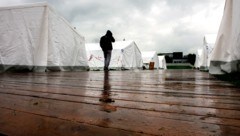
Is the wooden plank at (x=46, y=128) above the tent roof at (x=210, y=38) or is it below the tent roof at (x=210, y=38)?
below

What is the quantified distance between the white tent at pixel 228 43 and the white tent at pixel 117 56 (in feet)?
38.6

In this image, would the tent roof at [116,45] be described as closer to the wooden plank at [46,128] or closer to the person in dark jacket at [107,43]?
the person in dark jacket at [107,43]

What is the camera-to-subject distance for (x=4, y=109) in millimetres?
1193

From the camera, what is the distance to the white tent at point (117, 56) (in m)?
15.8

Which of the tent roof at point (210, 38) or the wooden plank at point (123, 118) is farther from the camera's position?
the tent roof at point (210, 38)

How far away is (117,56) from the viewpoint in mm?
15781

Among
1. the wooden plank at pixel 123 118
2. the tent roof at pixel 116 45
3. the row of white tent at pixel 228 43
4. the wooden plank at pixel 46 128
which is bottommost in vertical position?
the wooden plank at pixel 46 128

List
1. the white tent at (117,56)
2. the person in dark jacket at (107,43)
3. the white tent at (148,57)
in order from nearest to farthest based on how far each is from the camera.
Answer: the person in dark jacket at (107,43), the white tent at (117,56), the white tent at (148,57)

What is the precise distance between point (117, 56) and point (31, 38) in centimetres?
939

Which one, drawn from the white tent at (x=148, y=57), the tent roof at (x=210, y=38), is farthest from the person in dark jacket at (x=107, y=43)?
the white tent at (x=148, y=57)

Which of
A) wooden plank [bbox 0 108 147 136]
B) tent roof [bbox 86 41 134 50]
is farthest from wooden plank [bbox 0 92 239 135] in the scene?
tent roof [bbox 86 41 134 50]

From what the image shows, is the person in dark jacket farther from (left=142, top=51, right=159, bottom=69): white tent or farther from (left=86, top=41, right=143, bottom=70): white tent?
(left=142, top=51, right=159, bottom=69): white tent

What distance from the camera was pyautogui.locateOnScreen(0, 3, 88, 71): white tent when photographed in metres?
6.43

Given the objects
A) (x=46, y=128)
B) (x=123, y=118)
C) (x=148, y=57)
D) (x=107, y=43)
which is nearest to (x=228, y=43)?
(x=123, y=118)
